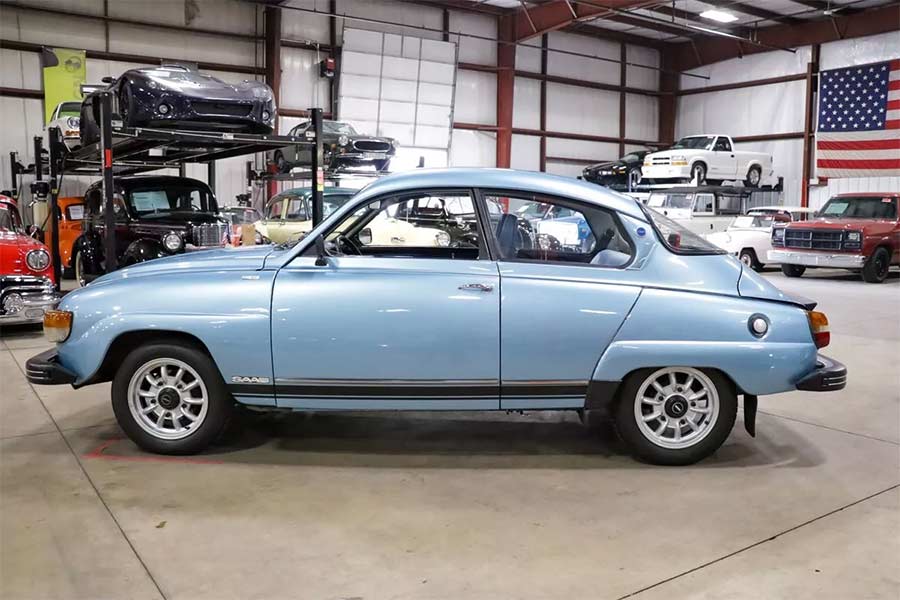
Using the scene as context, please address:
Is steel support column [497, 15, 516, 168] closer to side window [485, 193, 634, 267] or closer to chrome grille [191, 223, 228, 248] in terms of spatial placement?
chrome grille [191, 223, 228, 248]

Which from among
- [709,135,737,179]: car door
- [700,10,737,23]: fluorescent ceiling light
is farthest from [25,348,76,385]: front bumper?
[700,10,737,23]: fluorescent ceiling light

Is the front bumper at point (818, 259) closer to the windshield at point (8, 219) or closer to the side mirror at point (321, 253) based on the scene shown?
the side mirror at point (321, 253)

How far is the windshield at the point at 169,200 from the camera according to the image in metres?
10.6

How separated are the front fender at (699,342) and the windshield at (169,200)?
27.6 ft

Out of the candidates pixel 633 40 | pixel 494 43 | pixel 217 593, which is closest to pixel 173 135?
pixel 217 593

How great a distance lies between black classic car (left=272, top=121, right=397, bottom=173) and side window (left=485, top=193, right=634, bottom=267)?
11486 millimetres

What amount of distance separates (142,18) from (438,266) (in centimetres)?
1802

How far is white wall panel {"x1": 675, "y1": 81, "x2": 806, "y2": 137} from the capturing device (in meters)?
26.0

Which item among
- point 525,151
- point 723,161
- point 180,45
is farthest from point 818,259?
point 180,45

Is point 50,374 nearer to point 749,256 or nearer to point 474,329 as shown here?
point 474,329

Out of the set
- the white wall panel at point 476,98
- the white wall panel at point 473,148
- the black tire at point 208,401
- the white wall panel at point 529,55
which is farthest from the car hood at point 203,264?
the white wall panel at point 529,55

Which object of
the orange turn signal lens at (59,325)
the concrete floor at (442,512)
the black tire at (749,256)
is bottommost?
the concrete floor at (442,512)

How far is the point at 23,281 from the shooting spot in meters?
8.13

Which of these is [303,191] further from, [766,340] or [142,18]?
[766,340]
